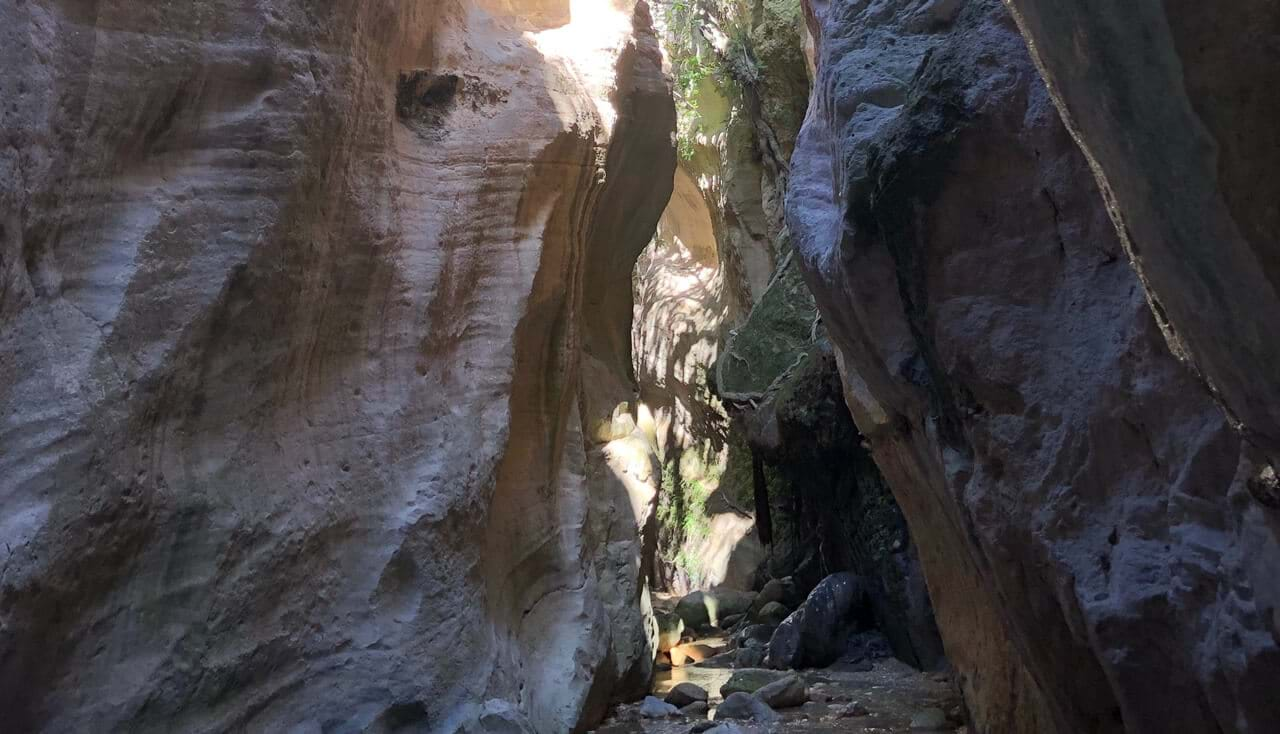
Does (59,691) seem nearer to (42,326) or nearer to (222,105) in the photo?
(42,326)

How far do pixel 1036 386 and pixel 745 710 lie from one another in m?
3.70

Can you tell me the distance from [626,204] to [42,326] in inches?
218

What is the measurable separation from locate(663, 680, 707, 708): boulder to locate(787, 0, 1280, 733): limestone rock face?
2.55m

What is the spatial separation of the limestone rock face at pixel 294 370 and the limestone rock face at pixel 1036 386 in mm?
2131

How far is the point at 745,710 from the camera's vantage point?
638 centimetres

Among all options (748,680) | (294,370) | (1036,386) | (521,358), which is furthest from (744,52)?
(1036,386)

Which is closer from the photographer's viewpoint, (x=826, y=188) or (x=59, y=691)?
(x=59, y=691)

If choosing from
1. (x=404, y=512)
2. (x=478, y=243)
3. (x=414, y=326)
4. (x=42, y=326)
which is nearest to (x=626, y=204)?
(x=478, y=243)

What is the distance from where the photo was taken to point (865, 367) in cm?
508

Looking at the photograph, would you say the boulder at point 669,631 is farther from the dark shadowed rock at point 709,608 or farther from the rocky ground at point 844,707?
the rocky ground at point 844,707

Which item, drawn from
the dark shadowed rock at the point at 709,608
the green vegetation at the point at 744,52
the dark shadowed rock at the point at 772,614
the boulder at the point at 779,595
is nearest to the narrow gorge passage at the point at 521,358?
the dark shadowed rock at the point at 772,614

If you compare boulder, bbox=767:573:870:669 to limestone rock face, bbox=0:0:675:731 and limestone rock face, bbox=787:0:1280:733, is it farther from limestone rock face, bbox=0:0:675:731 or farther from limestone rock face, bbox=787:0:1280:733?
limestone rock face, bbox=787:0:1280:733

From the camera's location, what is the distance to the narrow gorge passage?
93.9 inches

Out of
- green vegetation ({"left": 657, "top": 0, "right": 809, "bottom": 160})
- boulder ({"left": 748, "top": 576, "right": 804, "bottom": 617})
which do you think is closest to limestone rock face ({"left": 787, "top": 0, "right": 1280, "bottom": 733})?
boulder ({"left": 748, "top": 576, "right": 804, "bottom": 617})
